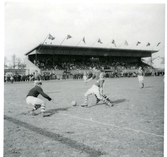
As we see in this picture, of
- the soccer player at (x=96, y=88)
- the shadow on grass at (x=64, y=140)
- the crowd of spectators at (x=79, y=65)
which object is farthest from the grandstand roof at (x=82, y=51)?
the shadow on grass at (x=64, y=140)

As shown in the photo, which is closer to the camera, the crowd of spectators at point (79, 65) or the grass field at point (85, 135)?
the grass field at point (85, 135)

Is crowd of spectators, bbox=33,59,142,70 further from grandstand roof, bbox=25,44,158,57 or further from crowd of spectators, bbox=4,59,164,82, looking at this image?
grandstand roof, bbox=25,44,158,57

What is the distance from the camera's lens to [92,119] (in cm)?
671

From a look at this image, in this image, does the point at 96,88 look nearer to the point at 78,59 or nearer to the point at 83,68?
the point at 83,68

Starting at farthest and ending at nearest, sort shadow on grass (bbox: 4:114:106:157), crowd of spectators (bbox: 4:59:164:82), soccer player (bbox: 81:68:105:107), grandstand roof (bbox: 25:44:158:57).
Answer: grandstand roof (bbox: 25:44:158:57), crowd of spectators (bbox: 4:59:164:82), soccer player (bbox: 81:68:105:107), shadow on grass (bbox: 4:114:106:157)

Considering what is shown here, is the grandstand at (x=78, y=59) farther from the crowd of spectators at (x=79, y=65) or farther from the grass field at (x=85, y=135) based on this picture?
the grass field at (x=85, y=135)

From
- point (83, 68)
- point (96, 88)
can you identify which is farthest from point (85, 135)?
point (83, 68)

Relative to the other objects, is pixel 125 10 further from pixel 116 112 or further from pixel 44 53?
pixel 44 53

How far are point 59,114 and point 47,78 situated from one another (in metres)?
29.0

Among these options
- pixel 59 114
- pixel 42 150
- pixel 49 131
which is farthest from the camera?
pixel 59 114

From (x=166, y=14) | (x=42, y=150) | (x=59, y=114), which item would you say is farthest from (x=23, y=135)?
(x=166, y=14)

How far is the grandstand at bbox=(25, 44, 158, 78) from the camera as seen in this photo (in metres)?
38.3

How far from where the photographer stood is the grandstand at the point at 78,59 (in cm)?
3834

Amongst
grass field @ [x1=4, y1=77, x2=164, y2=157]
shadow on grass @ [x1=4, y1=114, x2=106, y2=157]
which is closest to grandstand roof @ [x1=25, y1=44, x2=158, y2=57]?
grass field @ [x1=4, y1=77, x2=164, y2=157]
